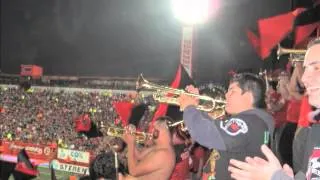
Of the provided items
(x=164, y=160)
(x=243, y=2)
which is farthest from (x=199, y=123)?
(x=243, y=2)

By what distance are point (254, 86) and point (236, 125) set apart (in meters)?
0.39

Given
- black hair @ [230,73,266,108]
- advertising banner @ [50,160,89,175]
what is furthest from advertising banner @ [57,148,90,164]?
black hair @ [230,73,266,108]

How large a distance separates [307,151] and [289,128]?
2.64 m

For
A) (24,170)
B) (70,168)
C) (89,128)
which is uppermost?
(89,128)

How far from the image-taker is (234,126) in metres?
2.23

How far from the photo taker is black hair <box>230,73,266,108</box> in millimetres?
2523

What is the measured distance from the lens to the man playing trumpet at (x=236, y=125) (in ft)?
7.24

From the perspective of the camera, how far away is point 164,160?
11.7 ft

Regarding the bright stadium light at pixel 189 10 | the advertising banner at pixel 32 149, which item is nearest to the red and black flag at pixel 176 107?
the bright stadium light at pixel 189 10

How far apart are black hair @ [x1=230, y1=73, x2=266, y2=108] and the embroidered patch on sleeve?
28cm

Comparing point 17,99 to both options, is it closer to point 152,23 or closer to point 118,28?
point 118,28

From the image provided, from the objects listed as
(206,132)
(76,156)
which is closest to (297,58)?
(206,132)

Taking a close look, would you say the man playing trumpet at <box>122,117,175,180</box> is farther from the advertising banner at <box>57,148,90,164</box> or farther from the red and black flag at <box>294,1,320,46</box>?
the advertising banner at <box>57,148,90,164</box>

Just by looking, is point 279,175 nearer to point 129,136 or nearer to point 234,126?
point 234,126
